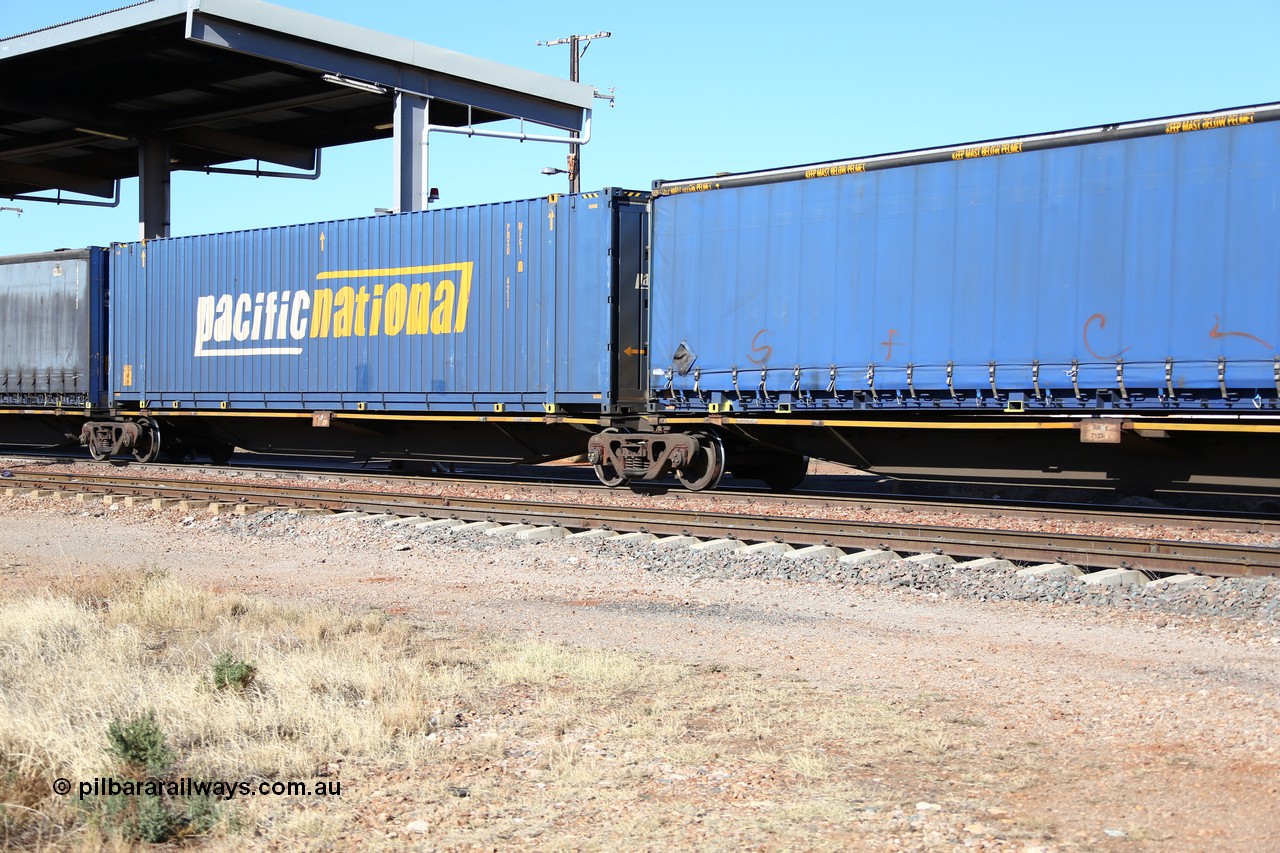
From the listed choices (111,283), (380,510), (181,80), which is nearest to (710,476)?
(380,510)

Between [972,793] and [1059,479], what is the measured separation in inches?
361

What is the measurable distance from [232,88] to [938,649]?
27.3 m

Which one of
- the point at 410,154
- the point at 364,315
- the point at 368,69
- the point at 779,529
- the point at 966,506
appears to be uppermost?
the point at 368,69

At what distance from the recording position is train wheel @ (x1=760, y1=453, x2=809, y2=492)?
16969mm

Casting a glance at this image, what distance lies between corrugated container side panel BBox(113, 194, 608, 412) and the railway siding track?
2.55 metres

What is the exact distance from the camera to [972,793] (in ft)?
15.8

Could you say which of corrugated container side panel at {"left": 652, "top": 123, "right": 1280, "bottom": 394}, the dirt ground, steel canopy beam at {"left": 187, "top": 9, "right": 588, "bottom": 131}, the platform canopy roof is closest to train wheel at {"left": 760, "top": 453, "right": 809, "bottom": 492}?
corrugated container side panel at {"left": 652, "top": 123, "right": 1280, "bottom": 394}

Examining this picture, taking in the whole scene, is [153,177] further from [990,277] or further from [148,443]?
[990,277]

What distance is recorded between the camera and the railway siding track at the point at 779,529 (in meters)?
9.70

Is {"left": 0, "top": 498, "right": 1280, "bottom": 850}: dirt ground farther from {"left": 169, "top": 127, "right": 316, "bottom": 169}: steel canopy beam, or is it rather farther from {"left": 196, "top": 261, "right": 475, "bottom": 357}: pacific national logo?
{"left": 169, "top": 127, "right": 316, "bottom": 169}: steel canopy beam

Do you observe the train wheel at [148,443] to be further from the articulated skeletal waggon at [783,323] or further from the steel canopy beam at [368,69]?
the steel canopy beam at [368,69]

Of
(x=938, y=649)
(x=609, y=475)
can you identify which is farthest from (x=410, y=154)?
(x=938, y=649)

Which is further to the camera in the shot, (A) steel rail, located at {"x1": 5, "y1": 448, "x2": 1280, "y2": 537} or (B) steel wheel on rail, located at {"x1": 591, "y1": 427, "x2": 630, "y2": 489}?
(B) steel wheel on rail, located at {"x1": 591, "y1": 427, "x2": 630, "y2": 489}

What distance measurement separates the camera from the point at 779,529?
1183 centimetres
